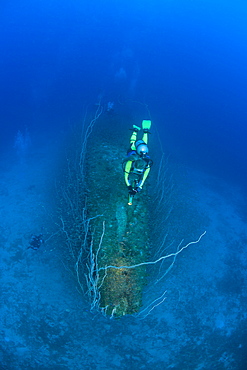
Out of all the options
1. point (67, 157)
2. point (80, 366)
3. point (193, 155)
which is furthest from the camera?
point (193, 155)

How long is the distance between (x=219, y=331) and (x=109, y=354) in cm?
184

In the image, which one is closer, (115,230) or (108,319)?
(108,319)

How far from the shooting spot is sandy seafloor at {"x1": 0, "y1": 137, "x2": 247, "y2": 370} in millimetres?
3115

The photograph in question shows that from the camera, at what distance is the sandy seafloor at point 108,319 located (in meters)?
3.12

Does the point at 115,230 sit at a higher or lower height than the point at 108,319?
higher

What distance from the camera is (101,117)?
7840 mm

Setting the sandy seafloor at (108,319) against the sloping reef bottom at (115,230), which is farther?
the sloping reef bottom at (115,230)

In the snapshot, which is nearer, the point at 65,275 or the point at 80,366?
the point at 80,366

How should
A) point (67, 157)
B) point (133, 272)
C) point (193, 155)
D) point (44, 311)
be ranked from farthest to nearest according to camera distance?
point (193, 155)
point (67, 157)
point (133, 272)
point (44, 311)

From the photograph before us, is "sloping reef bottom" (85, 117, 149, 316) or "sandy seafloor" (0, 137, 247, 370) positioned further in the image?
"sloping reef bottom" (85, 117, 149, 316)

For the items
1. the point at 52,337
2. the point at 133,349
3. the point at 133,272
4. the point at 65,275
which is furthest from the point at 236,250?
the point at 52,337

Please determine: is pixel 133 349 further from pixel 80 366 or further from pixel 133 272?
pixel 133 272

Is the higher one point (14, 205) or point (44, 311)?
point (14, 205)

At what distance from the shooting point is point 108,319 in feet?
10.9
